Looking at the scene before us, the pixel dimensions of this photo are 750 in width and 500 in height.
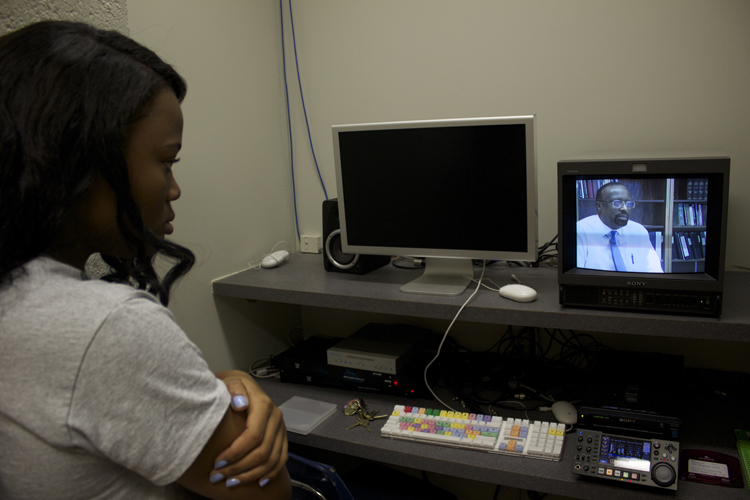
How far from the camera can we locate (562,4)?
5.22 feet

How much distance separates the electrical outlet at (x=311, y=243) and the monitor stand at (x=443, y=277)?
2.05ft

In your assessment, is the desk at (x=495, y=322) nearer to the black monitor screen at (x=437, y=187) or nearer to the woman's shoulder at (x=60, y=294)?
the black monitor screen at (x=437, y=187)

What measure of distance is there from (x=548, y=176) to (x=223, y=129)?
1.08 metres

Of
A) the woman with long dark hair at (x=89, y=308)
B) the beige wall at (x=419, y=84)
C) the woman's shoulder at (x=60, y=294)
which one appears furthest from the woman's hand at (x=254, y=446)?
the beige wall at (x=419, y=84)

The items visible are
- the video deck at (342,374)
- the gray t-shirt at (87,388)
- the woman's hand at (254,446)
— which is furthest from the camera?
A: the video deck at (342,374)

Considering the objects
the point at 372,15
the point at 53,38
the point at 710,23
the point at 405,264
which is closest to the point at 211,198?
the point at 405,264

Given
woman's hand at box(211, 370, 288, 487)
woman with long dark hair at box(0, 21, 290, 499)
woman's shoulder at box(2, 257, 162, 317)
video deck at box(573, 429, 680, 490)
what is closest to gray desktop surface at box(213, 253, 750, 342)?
video deck at box(573, 429, 680, 490)

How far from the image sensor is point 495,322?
4.33ft

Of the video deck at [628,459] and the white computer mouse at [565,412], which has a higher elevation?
the video deck at [628,459]

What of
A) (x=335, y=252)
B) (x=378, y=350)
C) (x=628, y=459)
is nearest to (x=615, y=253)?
(x=628, y=459)

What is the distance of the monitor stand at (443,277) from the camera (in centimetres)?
147

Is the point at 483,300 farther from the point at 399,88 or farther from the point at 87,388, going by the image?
the point at 87,388

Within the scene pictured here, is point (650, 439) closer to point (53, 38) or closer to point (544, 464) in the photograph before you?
point (544, 464)

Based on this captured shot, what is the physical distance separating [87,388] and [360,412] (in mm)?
1041
